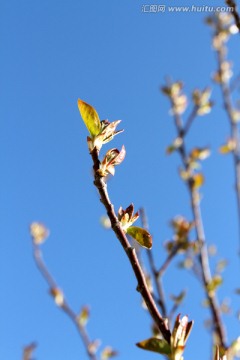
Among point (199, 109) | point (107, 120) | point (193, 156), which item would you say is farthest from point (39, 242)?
point (107, 120)

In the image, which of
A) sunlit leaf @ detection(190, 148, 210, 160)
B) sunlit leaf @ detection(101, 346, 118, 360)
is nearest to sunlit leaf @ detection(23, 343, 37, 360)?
sunlit leaf @ detection(101, 346, 118, 360)

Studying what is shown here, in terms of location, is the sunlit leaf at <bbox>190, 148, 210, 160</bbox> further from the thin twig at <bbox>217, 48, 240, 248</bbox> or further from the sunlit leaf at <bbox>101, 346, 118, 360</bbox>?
the sunlit leaf at <bbox>101, 346, 118, 360</bbox>

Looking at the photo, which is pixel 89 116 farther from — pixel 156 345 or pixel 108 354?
pixel 108 354

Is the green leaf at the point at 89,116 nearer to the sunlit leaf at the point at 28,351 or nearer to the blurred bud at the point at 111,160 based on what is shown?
the blurred bud at the point at 111,160

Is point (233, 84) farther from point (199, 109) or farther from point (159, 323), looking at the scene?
point (159, 323)

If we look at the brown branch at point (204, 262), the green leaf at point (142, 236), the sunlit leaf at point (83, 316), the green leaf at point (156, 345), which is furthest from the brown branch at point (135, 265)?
the sunlit leaf at point (83, 316)
